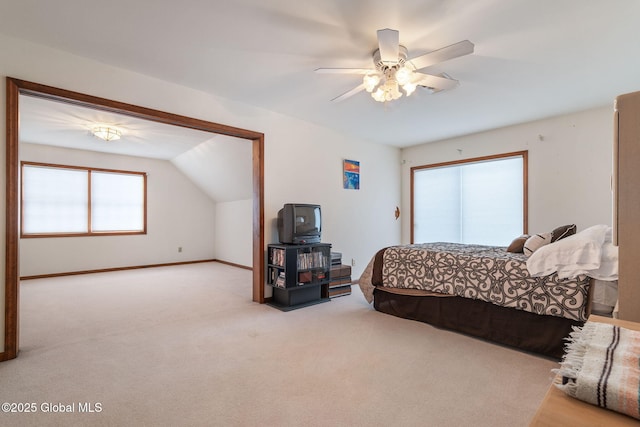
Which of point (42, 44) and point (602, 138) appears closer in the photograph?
point (42, 44)

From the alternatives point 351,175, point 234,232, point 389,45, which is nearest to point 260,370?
point 389,45

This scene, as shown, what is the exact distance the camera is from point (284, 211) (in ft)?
12.6

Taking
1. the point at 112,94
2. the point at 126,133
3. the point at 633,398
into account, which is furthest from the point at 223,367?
the point at 126,133

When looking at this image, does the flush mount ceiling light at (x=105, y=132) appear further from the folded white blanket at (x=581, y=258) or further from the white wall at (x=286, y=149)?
the folded white blanket at (x=581, y=258)

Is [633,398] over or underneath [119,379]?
over

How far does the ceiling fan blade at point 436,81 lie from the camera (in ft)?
8.00

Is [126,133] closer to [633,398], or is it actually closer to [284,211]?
[284,211]

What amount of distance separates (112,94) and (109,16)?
0.88 m

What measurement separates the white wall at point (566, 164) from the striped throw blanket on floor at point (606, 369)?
3.95 m

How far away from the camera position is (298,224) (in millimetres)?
3840

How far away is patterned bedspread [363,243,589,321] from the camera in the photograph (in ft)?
7.55

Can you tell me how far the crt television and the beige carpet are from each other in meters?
0.87

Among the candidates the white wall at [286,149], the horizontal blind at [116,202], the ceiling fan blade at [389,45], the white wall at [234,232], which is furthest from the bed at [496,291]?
the horizontal blind at [116,202]

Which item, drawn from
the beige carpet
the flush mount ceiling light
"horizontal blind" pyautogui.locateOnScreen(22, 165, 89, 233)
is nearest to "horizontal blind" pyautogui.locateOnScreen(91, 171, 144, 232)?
"horizontal blind" pyautogui.locateOnScreen(22, 165, 89, 233)
